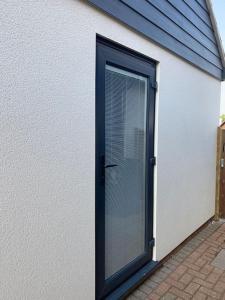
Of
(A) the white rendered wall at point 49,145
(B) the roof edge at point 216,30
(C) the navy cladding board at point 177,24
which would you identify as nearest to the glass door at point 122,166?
(A) the white rendered wall at point 49,145

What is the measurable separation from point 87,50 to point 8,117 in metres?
0.74

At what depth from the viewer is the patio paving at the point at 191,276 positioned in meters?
2.29

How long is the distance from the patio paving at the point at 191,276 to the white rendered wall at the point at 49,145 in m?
0.76

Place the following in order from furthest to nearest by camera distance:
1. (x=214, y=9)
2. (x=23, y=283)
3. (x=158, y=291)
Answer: (x=214, y=9) → (x=158, y=291) → (x=23, y=283)

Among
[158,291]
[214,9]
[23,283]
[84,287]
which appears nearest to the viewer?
[23,283]

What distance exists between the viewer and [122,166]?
2240 millimetres

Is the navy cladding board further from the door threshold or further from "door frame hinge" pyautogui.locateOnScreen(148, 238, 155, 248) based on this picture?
the door threshold

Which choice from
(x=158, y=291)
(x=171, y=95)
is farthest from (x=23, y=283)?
(x=171, y=95)

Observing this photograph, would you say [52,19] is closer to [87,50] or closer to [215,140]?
[87,50]

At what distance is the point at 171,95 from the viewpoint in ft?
9.14

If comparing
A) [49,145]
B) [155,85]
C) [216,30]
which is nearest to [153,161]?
[155,85]

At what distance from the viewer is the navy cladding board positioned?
201 centimetres

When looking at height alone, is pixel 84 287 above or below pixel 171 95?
below

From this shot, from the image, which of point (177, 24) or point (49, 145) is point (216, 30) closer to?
point (177, 24)
